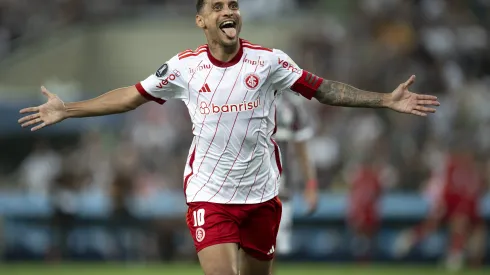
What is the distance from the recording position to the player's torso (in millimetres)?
8078

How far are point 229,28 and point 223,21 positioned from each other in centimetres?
8

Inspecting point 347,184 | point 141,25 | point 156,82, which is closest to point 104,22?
point 141,25

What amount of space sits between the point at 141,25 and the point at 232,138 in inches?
621

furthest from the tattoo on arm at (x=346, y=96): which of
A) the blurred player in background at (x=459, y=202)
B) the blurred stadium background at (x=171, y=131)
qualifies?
the blurred player in background at (x=459, y=202)

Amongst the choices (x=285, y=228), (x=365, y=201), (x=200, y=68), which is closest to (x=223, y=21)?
(x=200, y=68)

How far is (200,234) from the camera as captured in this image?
322 inches

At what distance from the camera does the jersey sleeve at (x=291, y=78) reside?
8.20 m

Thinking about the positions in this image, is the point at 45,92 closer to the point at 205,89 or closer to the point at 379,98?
the point at 205,89

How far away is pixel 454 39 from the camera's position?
22172 mm

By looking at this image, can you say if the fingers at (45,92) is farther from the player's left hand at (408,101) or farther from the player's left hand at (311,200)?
the player's left hand at (311,200)

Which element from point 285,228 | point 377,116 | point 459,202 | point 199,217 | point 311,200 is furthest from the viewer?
point 377,116

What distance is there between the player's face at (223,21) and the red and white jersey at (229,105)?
0.60ft

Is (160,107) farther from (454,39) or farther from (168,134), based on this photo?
(454,39)

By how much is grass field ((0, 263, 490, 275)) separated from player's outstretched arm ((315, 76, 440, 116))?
27.9 feet
